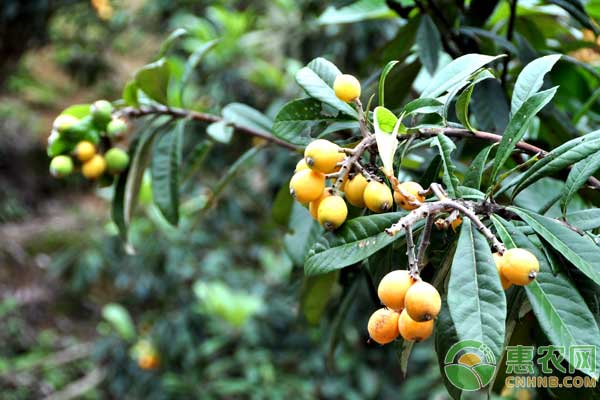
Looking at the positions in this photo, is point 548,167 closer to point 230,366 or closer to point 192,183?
point 230,366

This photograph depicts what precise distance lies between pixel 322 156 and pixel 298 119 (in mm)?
129

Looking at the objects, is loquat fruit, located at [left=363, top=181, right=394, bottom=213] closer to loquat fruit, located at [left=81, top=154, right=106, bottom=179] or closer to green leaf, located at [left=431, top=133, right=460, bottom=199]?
green leaf, located at [left=431, top=133, right=460, bottom=199]

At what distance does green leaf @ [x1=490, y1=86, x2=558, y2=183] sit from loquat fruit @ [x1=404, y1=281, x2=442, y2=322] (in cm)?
12

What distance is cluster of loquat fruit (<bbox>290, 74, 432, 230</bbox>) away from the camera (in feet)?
1.45

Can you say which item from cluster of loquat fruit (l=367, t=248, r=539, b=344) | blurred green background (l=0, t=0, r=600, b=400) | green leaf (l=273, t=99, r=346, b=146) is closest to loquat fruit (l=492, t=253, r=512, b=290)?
cluster of loquat fruit (l=367, t=248, r=539, b=344)

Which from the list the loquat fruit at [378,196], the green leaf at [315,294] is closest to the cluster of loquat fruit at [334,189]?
the loquat fruit at [378,196]

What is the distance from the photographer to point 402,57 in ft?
2.67

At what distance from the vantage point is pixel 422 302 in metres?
0.38

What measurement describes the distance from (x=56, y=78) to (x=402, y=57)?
15.0 feet

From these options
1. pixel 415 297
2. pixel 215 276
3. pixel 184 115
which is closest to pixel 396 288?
pixel 415 297

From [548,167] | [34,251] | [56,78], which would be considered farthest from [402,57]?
[56,78]

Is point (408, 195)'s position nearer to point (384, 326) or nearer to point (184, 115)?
point (384, 326)

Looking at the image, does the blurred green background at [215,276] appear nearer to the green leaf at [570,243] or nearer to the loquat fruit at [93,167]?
the loquat fruit at [93,167]

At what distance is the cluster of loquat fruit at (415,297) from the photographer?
0.38 metres
